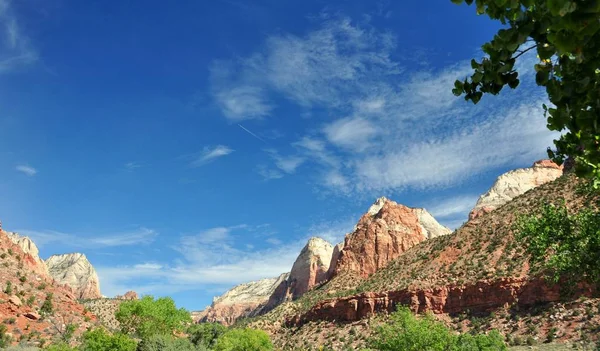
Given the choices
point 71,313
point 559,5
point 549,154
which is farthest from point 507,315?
point 559,5

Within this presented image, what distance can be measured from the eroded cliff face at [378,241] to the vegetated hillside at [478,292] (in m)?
12.0

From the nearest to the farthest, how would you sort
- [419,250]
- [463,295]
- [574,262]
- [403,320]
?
[574,262], [403,320], [463,295], [419,250]

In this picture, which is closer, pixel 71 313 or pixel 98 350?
pixel 98 350

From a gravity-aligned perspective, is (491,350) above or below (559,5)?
below

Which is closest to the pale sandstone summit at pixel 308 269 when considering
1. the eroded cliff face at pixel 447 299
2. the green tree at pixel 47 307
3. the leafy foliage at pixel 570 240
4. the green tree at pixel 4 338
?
the eroded cliff face at pixel 447 299

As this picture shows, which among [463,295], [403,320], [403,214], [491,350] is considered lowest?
[491,350]

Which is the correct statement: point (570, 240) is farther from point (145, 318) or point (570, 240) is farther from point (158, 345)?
point (145, 318)

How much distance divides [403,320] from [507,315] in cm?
3433

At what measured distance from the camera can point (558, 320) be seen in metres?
55.9

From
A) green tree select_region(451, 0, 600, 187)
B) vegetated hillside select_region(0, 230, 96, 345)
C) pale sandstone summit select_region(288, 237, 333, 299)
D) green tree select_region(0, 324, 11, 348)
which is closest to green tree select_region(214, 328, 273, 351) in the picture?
vegetated hillside select_region(0, 230, 96, 345)

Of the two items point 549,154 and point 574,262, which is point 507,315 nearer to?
point 574,262

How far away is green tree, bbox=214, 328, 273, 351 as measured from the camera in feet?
225

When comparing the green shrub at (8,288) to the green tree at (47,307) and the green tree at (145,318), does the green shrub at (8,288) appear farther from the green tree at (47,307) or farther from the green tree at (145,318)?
the green tree at (145,318)

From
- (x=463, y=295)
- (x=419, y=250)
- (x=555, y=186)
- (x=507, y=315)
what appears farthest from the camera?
(x=419, y=250)
